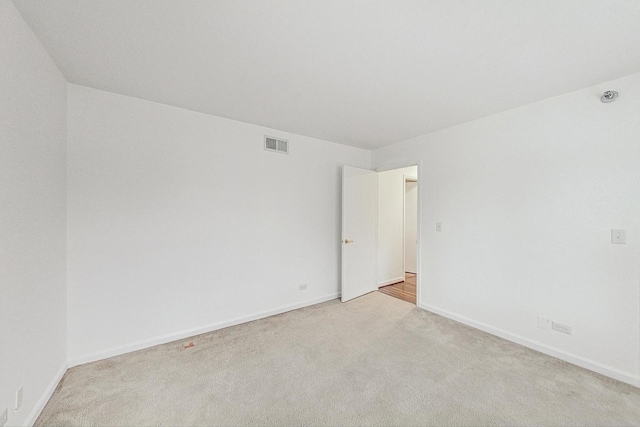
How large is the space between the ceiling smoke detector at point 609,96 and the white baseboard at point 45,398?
4720mm

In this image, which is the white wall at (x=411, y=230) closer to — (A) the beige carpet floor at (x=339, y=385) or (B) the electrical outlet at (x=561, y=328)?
(A) the beige carpet floor at (x=339, y=385)

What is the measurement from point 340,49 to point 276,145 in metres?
1.76

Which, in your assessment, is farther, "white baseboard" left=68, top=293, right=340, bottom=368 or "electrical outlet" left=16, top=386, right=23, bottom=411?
"white baseboard" left=68, top=293, right=340, bottom=368

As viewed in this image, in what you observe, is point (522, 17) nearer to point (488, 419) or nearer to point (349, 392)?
point (488, 419)

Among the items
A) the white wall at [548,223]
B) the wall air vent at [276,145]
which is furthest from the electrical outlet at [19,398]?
the white wall at [548,223]

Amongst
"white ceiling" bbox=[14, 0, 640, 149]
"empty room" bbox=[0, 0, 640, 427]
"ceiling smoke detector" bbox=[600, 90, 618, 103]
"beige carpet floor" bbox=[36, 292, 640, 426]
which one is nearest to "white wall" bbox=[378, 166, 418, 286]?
"empty room" bbox=[0, 0, 640, 427]

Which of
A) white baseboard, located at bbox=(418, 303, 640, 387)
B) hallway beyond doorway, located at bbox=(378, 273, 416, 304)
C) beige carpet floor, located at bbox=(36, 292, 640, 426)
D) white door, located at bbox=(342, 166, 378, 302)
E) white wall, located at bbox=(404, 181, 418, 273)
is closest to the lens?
beige carpet floor, located at bbox=(36, 292, 640, 426)

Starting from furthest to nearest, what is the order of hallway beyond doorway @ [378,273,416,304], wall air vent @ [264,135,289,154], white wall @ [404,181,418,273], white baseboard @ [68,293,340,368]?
white wall @ [404,181,418,273] → hallway beyond doorway @ [378,273,416,304] → wall air vent @ [264,135,289,154] → white baseboard @ [68,293,340,368]

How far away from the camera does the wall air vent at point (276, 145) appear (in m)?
3.22

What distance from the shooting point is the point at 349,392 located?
1846 mm

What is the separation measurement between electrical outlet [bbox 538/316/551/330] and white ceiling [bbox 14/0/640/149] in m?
2.15

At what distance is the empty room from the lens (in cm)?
148

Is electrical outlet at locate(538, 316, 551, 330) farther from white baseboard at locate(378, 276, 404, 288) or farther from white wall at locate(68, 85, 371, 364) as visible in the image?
white wall at locate(68, 85, 371, 364)

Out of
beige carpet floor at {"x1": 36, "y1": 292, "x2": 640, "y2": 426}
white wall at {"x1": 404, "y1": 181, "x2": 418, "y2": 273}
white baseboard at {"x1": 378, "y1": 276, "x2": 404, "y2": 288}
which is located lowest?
beige carpet floor at {"x1": 36, "y1": 292, "x2": 640, "y2": 426}
